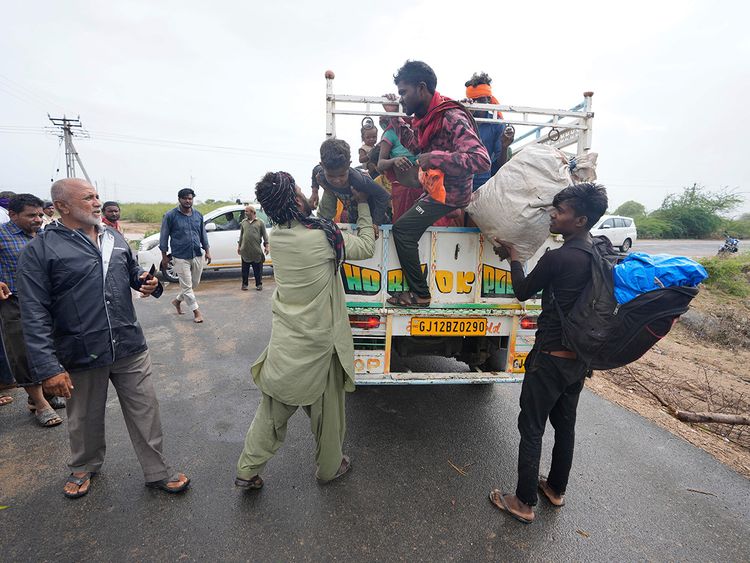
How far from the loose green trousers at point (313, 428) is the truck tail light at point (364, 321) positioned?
1.45ft

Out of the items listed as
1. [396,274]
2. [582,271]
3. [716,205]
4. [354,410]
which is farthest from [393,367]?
[716,205]

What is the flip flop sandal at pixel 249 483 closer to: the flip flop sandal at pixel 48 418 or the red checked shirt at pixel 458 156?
the flip flop sandal at pixel 48 418

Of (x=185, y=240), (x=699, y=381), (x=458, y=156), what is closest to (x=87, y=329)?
(x=458, y=156)

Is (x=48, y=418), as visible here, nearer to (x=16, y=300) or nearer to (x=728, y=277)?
(x=16, y=300)

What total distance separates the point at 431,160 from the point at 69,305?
7.52 ft

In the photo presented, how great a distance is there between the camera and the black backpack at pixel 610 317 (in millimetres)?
1752

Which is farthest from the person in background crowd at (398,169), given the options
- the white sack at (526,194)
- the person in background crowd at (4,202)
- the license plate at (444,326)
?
the person in background crowd at (4,202)

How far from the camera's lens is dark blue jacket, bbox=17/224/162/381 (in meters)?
1.98

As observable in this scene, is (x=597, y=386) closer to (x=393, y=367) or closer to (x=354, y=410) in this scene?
(x=393, y=367)

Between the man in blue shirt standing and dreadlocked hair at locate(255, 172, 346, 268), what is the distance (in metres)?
4.08

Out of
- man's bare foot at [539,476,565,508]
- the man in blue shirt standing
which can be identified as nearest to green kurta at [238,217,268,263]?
the man in blue shirt standing

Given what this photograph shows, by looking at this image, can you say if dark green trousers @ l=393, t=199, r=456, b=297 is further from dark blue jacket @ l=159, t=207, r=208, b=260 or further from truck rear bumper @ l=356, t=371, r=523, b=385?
dark blue jacket @ l=159, t=207, r=208, b=260

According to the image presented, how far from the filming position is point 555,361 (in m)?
2.13

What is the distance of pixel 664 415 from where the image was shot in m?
3.60
